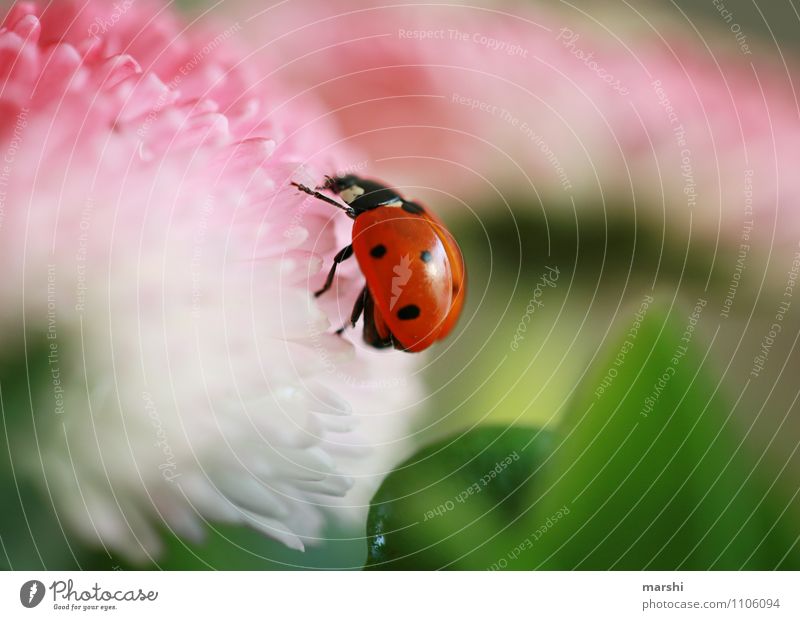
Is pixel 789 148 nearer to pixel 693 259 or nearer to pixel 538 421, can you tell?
pixel 693 259

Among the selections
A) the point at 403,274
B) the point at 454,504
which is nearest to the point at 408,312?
the point at 403,274

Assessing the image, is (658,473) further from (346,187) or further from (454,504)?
(346,187)

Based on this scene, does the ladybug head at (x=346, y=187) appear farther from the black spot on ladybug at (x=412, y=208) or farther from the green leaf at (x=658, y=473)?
the green leaf at (x=658, y=473)

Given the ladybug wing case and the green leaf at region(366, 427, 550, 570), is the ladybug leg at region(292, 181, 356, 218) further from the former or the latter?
the green leaf at region(366, 427, 550, 570)

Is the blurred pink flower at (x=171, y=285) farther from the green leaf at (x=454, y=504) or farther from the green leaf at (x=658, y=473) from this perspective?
the green leaf at (x=658, y=473)

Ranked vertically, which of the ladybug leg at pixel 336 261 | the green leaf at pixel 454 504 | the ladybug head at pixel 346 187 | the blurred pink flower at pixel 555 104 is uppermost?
the blurred pink flower at pixel 555 104

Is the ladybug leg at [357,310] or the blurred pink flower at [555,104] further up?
the blurred pink flower at [555,104]

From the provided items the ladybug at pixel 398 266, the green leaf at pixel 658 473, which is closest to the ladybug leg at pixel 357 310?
the ladybug at pixel 398 266
